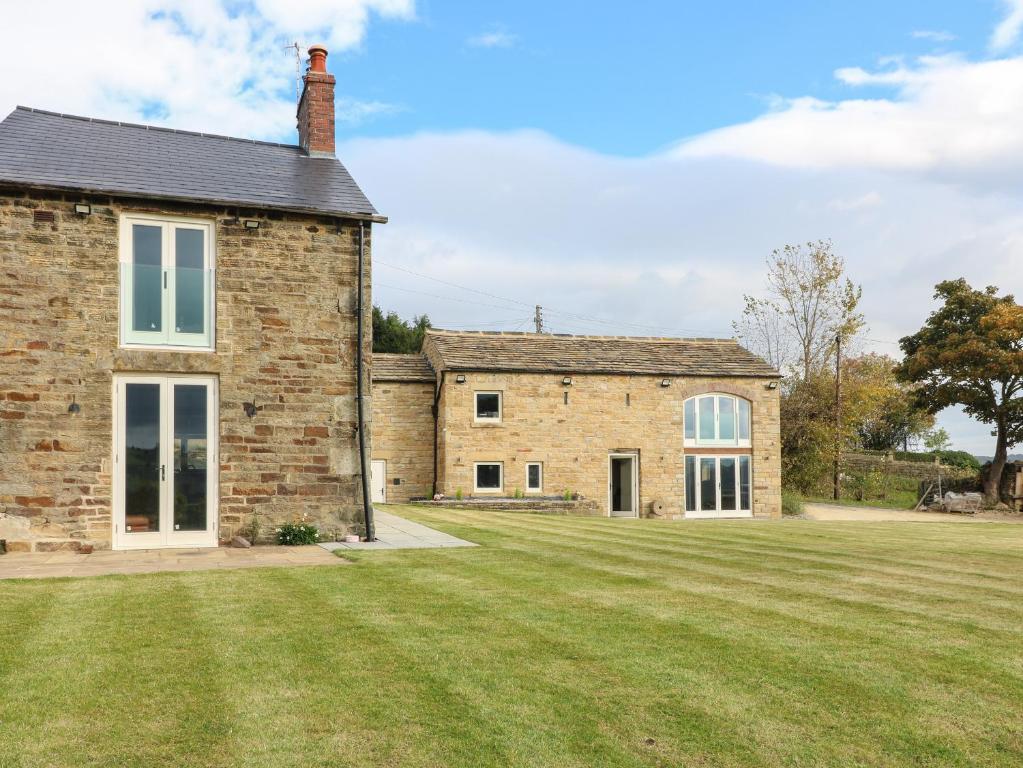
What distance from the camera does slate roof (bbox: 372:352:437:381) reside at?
27812 millimetres

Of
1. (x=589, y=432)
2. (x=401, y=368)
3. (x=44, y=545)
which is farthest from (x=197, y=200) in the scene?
(x=589, y=432)

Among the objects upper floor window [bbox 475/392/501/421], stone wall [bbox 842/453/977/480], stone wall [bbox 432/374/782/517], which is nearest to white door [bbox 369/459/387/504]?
stone wall [bbox 432/374/782/517]

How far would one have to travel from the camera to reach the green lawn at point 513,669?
4.53m

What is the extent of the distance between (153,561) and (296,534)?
249 cm

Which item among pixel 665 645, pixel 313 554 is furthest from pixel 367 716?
pixel 313 554

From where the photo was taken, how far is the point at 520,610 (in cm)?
764

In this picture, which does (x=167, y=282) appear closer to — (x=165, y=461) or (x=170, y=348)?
(x=170, y=348)

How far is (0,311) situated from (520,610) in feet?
30.8

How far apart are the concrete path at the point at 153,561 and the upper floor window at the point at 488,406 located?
1468cm

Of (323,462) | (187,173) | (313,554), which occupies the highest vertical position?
(187,173)

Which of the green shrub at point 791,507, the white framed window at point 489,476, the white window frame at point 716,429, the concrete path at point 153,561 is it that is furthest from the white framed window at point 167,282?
the green shrub at point 791,507

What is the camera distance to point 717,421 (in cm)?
2975

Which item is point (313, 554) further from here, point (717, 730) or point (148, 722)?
point (717, 730)

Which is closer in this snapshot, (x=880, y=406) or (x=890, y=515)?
(x=890, y=515)
